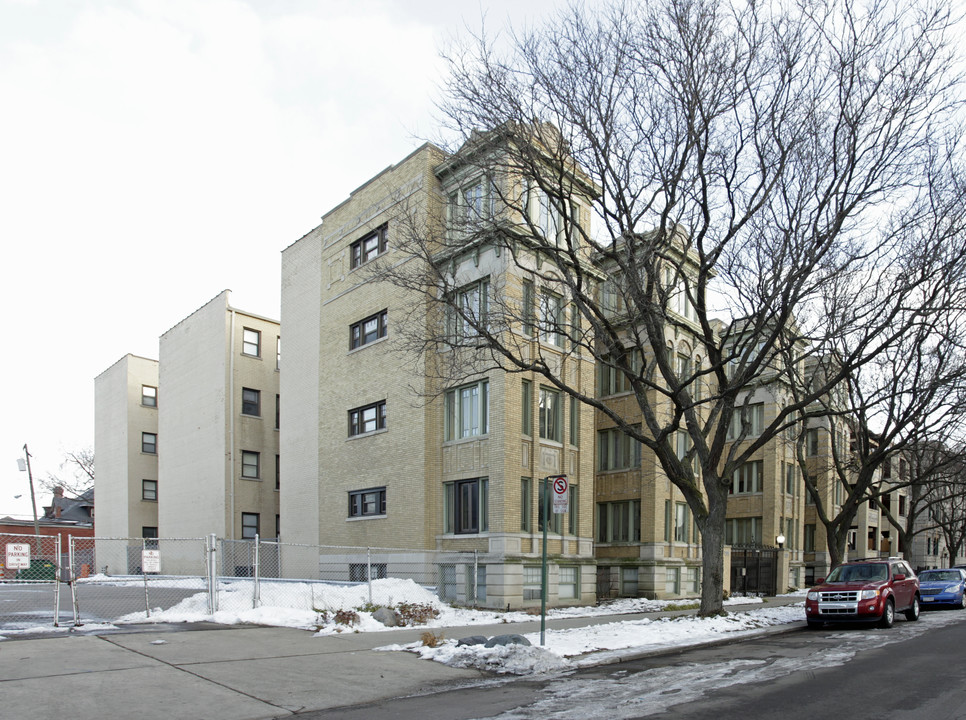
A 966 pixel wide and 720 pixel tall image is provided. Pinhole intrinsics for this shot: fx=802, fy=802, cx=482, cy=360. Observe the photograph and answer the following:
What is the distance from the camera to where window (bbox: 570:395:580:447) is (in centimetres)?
2642

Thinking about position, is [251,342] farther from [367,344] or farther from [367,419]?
[367,419]

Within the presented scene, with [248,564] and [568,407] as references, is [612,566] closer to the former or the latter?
[568,407]

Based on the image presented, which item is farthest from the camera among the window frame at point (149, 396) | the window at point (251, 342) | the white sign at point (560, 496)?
the window frame at point (149, 396)

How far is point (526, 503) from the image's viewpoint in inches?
944

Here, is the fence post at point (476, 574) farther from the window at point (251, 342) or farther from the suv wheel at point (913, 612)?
the window at point (251, 342)

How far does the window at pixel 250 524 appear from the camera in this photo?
35781 millimetres

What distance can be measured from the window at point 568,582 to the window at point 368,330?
9.94 meters

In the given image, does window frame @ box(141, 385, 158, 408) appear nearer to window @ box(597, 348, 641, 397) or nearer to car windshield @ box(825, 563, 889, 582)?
window @ box(597, 348, 641, 397)

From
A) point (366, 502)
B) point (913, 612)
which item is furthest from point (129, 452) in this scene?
point (913, 612)

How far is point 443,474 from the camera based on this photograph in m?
25.2

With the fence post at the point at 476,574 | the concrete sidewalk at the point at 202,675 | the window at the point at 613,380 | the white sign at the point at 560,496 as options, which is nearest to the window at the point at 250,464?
the window at the point at 613,380

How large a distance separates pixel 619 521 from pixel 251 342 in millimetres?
18664

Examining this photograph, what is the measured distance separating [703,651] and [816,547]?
38.2m

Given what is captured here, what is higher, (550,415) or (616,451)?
(550,415)
